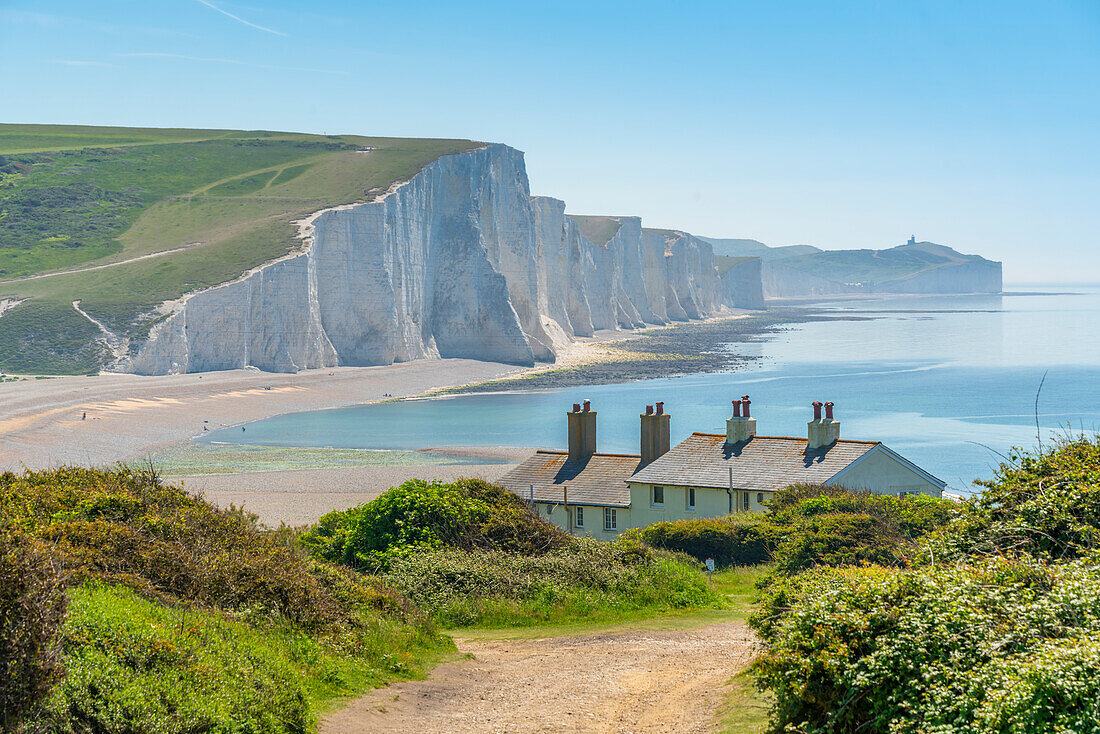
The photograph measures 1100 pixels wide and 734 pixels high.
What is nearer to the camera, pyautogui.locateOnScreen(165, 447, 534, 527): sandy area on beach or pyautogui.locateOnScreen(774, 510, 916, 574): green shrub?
pyautogui.locateOnScreen(774, 510, 916, 574): green shrub

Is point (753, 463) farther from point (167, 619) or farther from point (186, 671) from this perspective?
point (186, 671)

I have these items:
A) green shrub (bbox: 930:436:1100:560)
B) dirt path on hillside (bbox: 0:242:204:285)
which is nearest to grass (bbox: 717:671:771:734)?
green shrub (bbox: 930:436:1100:560)

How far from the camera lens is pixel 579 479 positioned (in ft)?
95.7

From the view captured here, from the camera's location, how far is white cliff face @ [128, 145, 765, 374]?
8975cm

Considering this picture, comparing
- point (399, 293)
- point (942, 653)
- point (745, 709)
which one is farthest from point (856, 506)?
point (399, 293)

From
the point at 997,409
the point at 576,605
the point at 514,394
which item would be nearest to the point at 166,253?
the point at 514,394

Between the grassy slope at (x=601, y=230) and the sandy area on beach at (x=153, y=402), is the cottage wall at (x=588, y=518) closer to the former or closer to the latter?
the sandy area on beach at (x=153, y=402)

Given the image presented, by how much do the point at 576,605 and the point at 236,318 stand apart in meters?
78.6

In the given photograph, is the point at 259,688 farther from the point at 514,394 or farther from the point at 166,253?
the point at 166,253

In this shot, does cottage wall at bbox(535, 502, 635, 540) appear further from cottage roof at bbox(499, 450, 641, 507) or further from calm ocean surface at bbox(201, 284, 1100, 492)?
calm ocean surface at bbox(201, 284, 1100, 492)

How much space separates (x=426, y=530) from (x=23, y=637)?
12.4m

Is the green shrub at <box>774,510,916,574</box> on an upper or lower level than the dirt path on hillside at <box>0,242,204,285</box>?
lower

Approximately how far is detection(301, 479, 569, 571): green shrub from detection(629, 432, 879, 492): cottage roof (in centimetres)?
753

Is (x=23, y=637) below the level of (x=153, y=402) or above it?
above
